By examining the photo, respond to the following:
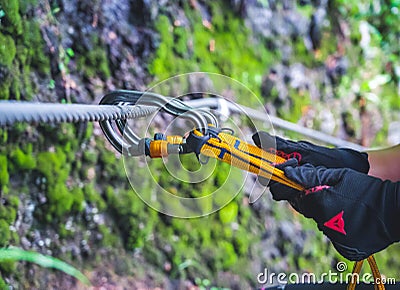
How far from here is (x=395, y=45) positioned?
3568mm

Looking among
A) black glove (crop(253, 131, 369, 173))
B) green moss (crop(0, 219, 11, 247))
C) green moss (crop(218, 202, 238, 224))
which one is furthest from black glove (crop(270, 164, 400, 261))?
green moss (crop(218, 202, 238, 224))

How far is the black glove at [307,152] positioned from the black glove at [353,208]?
160 mm

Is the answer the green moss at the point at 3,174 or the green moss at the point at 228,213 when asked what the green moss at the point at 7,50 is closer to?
the green moss at the point at 3,174

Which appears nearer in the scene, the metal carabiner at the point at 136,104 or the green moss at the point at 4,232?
the metal carabiner at the point at 136,104

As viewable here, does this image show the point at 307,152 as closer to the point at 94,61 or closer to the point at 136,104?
the point at 136,104

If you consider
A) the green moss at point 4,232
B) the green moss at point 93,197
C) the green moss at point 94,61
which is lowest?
the green moss at point 4,232

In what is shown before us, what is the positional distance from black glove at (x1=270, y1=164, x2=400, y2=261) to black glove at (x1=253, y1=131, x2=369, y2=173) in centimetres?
16

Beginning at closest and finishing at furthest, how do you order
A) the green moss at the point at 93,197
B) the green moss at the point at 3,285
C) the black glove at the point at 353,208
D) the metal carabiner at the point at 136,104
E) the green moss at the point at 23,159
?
the black glove at the point at 353,208 → the metal carabiner at the point at 136,104 → the green moss at the point at 3,285 → the green moss at the point at 23,159 → the green moss at the point at 93,197

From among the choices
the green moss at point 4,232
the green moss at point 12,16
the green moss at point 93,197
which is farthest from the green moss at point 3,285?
the green moss at point 12,16

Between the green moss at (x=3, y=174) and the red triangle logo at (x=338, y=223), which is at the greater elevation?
the green moss at (x=3, y=174)

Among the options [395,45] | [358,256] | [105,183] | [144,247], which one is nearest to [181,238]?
[144,247]

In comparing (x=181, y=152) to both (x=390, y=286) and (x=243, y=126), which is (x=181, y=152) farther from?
(x=243, y=126)

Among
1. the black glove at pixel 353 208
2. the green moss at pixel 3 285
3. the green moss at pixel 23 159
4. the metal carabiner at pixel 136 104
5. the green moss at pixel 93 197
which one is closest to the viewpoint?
the black glove at pixel 353 208

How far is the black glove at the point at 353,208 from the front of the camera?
0.90 metres
